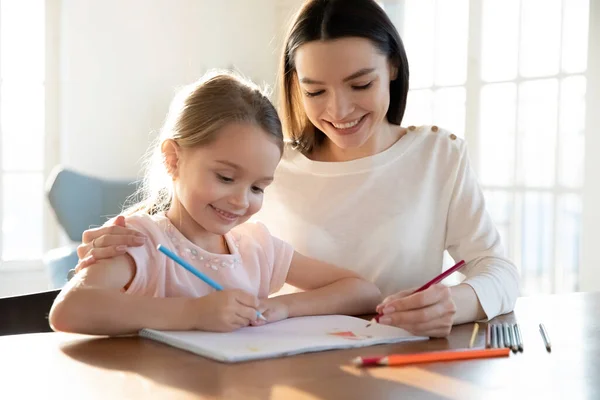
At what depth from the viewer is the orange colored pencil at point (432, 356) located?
40.8 inches

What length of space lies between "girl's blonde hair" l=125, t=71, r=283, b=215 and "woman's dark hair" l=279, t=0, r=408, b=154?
255mm

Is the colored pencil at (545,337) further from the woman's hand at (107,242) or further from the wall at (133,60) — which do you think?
the wall at (133,60)

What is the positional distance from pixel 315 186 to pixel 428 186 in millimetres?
247

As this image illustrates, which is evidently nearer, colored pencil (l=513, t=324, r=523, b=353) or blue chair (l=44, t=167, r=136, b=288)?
colored pencil (l=513, t=324, r=523, b=353)

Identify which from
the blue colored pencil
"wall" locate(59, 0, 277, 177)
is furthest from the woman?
"wall" locate(59, 0, 277, 177)

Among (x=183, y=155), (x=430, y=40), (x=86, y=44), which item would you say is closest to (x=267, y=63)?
(x=86, y=44)

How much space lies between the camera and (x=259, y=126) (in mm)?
1419

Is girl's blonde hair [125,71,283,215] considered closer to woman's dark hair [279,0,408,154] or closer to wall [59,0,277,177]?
woman's dark hair [279,0,408,154]

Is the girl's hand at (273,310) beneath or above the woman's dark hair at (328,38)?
beneath

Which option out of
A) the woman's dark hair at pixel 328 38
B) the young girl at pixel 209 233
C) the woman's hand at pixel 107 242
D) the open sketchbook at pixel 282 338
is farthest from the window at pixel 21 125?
the open sketchbook at pixel 282 338

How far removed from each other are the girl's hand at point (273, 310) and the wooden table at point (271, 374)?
24 centimetres

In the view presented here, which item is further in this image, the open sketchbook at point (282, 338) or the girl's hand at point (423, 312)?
the girl's hand at point (423, 312)

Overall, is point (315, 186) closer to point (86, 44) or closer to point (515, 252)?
point (515, 252)

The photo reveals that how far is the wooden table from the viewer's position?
900mm
